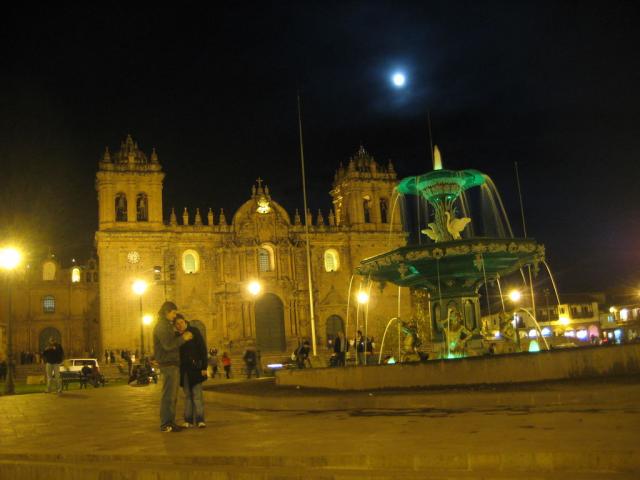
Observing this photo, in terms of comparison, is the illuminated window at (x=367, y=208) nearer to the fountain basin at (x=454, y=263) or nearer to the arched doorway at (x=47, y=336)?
the arched doorway at (x=47, y=336)

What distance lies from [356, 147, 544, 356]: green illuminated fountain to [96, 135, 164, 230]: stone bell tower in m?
33.4

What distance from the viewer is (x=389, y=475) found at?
581cm

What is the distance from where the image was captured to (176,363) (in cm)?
848

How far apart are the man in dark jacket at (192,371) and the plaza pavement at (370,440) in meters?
0.30

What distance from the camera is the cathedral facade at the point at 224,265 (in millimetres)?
46938

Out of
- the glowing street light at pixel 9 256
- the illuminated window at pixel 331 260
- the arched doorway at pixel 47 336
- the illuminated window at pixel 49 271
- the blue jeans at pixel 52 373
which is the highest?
the illuminated window at pixel 49 271

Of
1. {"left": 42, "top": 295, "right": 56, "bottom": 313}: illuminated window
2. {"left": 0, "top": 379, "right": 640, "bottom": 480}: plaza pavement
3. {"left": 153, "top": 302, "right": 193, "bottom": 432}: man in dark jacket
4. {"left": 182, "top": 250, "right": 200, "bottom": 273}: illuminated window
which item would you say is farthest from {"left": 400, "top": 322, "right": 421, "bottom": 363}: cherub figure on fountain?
{"left": 42, "top": 295, "right": 56, "bottom": 313}: illuminated window

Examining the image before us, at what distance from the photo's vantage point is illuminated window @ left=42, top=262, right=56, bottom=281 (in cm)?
6228

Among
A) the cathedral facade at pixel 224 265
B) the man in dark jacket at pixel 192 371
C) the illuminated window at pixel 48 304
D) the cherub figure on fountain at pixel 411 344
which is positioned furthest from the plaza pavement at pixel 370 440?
the illuminated window at pixel 48 304

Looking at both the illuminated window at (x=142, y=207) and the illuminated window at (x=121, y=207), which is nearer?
the illuminated window at (x=121, y=207)

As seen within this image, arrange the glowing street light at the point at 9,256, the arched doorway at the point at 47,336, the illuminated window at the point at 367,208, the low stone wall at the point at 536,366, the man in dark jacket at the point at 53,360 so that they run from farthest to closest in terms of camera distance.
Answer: the arched doorway at the point at 47,336 → the illuminated window at the point at 367,208 → the glowing street light at the point at 9,256 → the man in dark jacket at the point at 53,360 → the low stone wall at the point at 536,366

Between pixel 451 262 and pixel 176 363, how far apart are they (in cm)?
806

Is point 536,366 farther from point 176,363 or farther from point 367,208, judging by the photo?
point 367,208

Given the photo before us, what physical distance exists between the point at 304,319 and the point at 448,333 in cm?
3547
